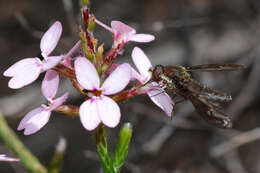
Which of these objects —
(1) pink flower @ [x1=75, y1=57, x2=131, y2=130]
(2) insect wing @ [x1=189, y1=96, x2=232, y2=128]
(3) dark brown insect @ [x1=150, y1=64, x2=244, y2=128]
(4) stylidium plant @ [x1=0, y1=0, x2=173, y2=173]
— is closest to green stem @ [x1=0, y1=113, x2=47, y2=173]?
(4) stylidium plant @ [x1=0, y1=0, x2=173, y2=173]

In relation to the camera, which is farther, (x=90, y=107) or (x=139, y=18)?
(x=139, y=18)

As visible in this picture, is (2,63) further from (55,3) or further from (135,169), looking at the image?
(135,169)

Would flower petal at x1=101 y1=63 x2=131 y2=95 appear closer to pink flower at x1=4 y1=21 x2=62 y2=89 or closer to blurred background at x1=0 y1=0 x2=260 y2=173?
pink flower at x1=4 y1=21 x2=62 y2=89

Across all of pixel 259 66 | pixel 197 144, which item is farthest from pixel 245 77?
pixel 197 144

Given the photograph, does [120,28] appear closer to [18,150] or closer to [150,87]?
[150,87]

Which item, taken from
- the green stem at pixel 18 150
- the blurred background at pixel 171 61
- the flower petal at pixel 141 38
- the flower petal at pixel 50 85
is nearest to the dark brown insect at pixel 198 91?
the flower petal at pixel 141 38
